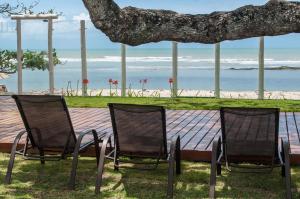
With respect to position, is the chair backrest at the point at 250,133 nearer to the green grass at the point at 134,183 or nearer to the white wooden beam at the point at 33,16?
the green grass at the point at 134,183

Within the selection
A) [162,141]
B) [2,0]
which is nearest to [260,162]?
[162,141]

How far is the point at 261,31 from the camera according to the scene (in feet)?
15.9

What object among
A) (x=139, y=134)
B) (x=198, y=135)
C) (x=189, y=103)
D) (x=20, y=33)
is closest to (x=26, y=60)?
(x=20, y=33)

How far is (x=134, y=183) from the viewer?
5.73 metres

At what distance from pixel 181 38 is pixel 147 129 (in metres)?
0.96

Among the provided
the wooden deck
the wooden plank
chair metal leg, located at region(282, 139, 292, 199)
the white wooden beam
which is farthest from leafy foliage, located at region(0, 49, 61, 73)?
chair metal leg, located at region(282, 139, 292, 199)

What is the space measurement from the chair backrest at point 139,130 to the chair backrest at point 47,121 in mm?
540

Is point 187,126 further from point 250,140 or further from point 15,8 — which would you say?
point 15,8

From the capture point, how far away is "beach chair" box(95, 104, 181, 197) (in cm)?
541

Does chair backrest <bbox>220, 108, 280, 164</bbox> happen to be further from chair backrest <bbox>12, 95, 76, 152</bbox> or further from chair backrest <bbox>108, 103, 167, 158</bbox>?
chair backrest <bbox>12, 95, 76, 152</bbox>

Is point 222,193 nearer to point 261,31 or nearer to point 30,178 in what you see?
point 261,31

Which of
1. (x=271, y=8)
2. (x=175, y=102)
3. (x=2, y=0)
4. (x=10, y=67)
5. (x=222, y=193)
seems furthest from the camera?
(x=10, y=67)

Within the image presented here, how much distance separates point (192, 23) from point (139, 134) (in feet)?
3.93

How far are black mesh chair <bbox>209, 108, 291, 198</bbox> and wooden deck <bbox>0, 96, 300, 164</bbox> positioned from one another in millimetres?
1137
